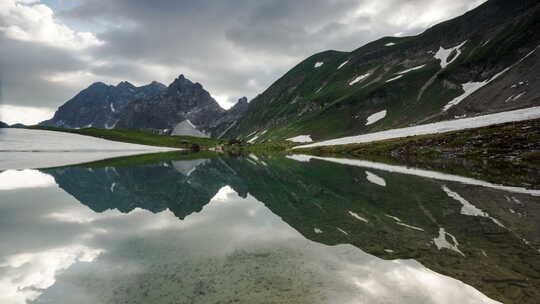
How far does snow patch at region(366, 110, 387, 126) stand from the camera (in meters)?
158

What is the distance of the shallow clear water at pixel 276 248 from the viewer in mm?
9445

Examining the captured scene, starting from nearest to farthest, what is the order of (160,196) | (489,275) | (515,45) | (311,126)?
1. (489,275)
2. (160,196)
3. (515,45)
4. (311,126)

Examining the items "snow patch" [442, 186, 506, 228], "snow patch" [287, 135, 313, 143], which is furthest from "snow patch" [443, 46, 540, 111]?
"snow patch" [442, 186, 506, 228]

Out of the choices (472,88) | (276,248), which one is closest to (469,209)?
(276,248)

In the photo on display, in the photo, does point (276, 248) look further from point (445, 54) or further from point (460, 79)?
point (445, 54)

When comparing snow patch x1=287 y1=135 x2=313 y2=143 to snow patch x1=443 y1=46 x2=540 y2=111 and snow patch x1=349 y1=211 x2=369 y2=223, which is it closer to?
snow patch x1=443 y1=46 x2=540 y2=111

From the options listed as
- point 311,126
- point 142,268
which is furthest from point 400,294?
point 311,126

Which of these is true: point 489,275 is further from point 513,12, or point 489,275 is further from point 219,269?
point 513,12

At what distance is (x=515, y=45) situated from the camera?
129m

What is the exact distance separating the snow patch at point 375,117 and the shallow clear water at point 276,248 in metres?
138

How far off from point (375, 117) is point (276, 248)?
160 m

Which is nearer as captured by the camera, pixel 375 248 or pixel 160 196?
pixel 375 248

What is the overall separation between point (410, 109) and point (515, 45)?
4884 cm

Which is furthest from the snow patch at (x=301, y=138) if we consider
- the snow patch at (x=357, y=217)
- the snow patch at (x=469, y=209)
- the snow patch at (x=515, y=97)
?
the snow patch at (x=357, y=217)
